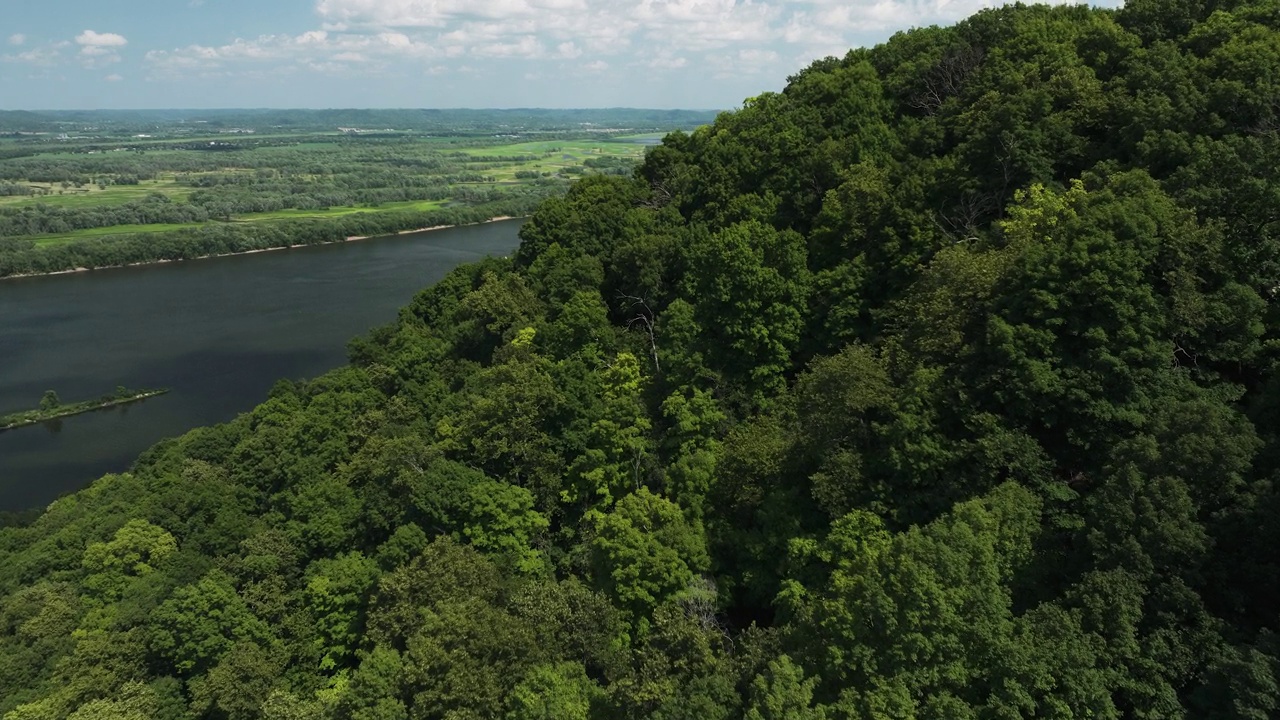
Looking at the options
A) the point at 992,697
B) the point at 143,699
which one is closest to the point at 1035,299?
the point at 992,697

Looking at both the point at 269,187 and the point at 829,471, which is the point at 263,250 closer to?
the point at 269,187

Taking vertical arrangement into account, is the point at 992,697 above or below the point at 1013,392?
below

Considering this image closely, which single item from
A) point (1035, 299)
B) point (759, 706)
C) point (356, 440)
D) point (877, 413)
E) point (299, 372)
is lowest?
point (299, 372)

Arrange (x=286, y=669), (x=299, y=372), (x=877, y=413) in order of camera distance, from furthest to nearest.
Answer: (x=299, y=372) → (x=286, y=669) → (x=877, y=413)

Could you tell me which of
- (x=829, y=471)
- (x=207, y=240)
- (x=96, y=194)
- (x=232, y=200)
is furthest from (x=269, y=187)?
(x=829, y=471)

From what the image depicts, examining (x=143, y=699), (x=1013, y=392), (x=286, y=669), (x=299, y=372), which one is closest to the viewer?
(x=1013, y=392)

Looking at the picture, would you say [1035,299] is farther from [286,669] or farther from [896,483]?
[286,669]

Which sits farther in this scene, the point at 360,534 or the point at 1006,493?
the point at 360,534
